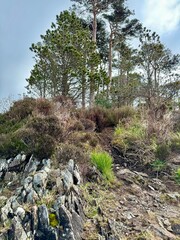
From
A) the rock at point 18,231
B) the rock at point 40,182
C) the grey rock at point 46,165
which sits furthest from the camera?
the grey rock at point 46,165

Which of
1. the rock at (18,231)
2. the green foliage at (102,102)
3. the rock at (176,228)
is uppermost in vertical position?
the green foliage at (102,102)

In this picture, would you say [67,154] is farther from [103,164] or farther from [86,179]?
[103,164]

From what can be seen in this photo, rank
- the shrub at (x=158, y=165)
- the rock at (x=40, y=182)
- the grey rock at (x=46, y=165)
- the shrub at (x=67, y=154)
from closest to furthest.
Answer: the rock at (x=40, y=182)
the grey rock at (x=46, y=165)
the shrub at (x=67, y=154)
the shrub at (x=158, y=165)

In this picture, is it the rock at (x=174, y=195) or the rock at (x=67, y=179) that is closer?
the rock at (x=67, y=179)

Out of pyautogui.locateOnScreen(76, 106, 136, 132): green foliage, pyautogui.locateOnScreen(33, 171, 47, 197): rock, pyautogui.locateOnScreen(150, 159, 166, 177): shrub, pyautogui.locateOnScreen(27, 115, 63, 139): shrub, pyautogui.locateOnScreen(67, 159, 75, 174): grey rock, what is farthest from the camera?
pyautogui.locateOnScreen(76, 106, 136, 132): green foliage

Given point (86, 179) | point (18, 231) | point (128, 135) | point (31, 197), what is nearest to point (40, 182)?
point (31, 197)

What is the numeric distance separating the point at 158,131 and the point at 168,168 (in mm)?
1281

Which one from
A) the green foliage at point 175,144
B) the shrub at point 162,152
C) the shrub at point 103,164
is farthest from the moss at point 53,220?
the green foliage at point 175,144

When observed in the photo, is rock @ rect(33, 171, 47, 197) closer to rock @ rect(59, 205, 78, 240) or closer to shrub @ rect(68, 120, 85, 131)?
rock @ rect(59, 205, 78, 240)

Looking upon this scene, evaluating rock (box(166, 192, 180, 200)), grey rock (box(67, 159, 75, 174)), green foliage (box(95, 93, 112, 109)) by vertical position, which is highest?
green foliage (box(95, 93, 112, 109))

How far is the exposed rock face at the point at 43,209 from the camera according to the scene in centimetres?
380

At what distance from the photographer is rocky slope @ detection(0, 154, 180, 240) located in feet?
12.8

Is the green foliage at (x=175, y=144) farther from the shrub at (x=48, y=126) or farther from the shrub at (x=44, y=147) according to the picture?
the shrub at (x=44, y=147)

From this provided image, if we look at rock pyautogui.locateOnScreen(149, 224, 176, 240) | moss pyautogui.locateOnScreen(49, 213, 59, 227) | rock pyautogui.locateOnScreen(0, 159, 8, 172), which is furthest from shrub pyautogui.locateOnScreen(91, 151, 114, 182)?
moss pyautogui.locateOnScreen(49, 213, 59, 227)
